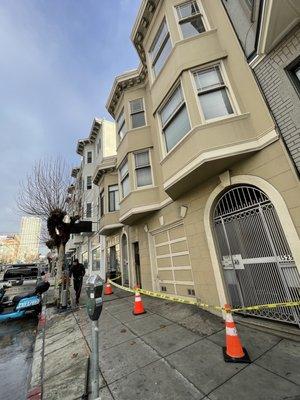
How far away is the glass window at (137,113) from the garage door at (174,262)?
564 centimetres

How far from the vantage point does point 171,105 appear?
23.8ft

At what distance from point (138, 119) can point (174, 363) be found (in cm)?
1002

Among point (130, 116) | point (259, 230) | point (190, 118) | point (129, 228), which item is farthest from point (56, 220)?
point (259, 230)

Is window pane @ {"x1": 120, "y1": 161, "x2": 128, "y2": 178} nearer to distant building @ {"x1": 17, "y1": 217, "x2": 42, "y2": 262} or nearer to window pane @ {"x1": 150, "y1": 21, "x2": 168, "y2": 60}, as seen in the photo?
window pane @ {"x1": 150, "y1": 21, "x2": 168, "y2": 60}

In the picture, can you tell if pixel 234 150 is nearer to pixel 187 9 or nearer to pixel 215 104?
pixel 215 104

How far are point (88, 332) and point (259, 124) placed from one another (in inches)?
275

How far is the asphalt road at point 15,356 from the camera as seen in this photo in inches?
148

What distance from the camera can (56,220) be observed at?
9.90 m

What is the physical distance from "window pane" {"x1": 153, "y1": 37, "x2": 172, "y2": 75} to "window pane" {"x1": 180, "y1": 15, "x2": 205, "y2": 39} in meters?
0.65

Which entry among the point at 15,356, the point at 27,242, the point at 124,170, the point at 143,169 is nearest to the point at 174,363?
the point at 15,356

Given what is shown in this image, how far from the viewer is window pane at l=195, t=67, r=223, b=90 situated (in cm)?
605

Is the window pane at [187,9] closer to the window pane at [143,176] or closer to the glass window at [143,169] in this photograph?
the glass window at [143,169]

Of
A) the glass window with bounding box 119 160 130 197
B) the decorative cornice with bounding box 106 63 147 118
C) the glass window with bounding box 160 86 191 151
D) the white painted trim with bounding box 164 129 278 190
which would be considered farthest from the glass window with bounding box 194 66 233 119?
the glass window with bounding box 119 160 130 197

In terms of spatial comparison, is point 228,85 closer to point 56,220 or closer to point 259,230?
point 259,230
